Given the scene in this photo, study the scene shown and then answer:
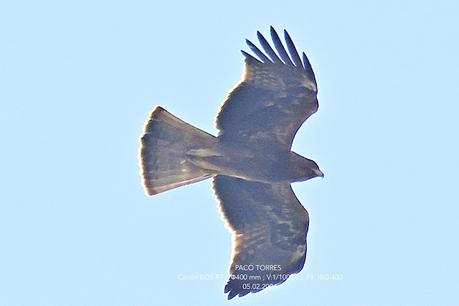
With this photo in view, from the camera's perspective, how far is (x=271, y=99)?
19172 millimetres

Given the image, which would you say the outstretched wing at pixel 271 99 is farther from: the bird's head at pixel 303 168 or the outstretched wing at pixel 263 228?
the outstretched wing at pixel 263 228

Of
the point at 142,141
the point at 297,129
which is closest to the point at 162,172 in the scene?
the point at 142,141

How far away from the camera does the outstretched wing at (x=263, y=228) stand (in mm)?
19781

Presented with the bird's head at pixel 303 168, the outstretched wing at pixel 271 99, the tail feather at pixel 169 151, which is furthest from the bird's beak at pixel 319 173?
the tail feather at pixel 169 151

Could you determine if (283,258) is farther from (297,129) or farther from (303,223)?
(297,129)

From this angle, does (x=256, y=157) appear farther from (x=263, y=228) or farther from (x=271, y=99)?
(x=263, y=228)

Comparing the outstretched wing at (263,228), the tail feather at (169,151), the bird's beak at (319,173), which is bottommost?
the outstretched wing at (263,228)

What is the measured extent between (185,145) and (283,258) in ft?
6.72

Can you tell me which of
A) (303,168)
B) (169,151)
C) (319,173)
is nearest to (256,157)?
(303,168)

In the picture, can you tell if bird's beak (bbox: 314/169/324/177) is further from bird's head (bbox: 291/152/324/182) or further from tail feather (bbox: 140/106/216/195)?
tail feather (bbox: 140/106/216/195)

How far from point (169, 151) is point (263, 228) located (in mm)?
1711

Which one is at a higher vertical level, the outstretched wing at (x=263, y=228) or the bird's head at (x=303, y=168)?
the bird's head at (x=303, y=168)

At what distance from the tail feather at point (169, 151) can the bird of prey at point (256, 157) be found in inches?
0.5

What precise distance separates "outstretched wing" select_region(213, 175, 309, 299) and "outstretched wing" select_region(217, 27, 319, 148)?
84 cm
